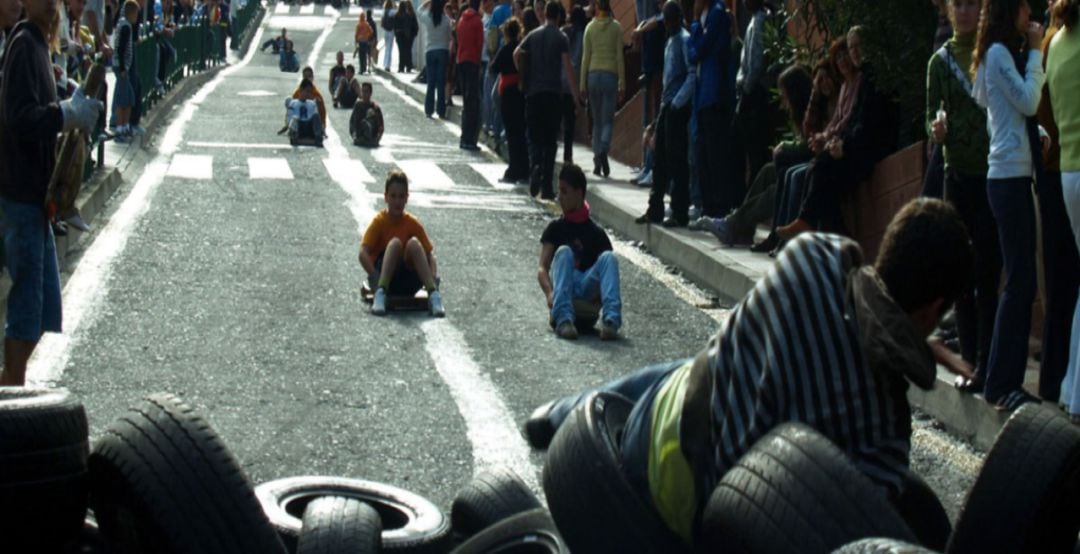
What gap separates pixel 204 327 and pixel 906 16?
499cm

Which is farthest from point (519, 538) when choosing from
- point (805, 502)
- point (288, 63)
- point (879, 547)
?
point (288, 63)

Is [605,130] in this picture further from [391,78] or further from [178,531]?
[391,78]

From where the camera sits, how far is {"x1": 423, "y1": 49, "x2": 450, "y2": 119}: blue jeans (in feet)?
97.9

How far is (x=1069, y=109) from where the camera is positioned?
8453 mm

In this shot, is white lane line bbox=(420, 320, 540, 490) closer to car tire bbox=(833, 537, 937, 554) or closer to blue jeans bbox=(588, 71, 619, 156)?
car tire bbox=(833, 537, 937, 554)

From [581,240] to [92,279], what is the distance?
337 centimetres

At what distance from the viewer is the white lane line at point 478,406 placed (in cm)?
765

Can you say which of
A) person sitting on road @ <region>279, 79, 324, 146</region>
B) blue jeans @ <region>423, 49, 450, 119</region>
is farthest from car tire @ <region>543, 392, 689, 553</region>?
blue jeans @ <region>423, 49, 450, 119</region>

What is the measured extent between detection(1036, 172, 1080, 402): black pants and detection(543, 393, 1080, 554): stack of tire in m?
4.04

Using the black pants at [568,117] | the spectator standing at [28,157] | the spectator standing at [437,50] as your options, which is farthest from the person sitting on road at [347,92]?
the spectator standing at [28,157]

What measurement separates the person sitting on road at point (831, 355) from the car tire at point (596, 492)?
0.18m

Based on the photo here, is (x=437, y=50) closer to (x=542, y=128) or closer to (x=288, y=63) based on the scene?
(x=542, y=128)

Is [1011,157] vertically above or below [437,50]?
above

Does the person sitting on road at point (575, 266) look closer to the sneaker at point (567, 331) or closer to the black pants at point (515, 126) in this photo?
the sneaker at point (567, 331)
